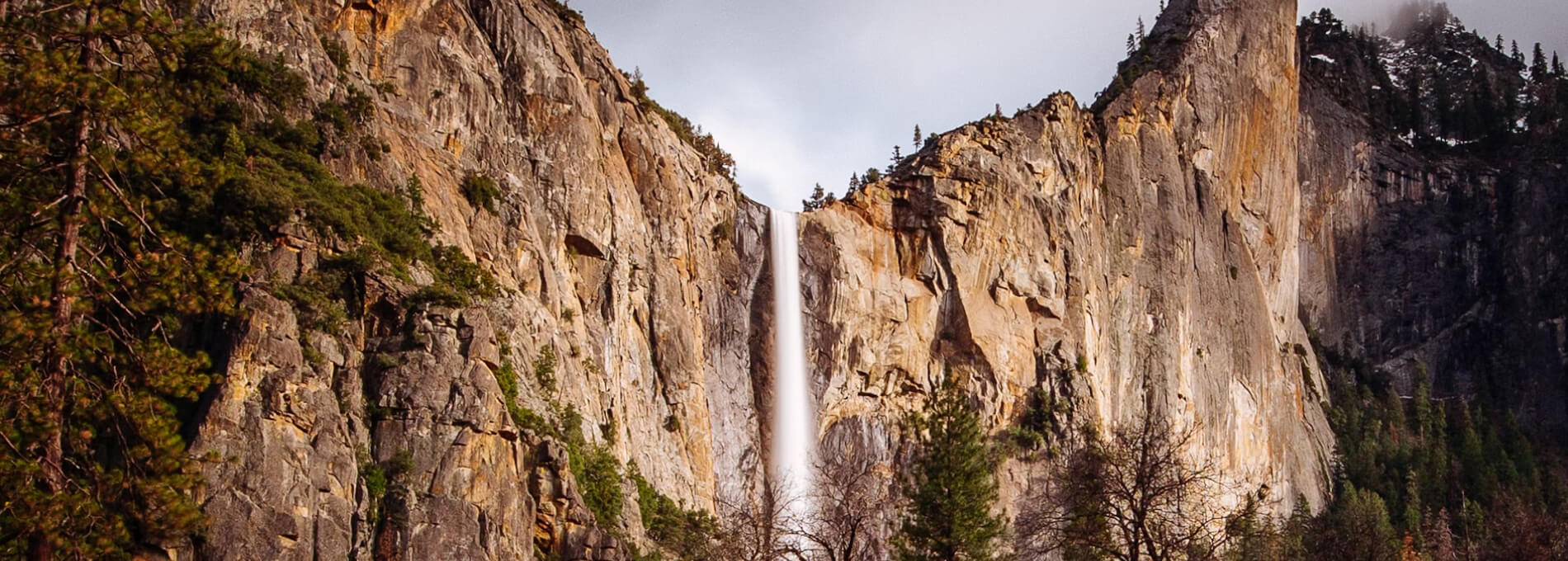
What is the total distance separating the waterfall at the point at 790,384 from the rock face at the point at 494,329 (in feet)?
3.08

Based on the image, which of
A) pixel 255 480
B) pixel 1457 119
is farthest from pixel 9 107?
pixel 1457 119

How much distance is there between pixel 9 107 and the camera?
1473 centimetres

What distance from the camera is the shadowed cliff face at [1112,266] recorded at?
187 feet

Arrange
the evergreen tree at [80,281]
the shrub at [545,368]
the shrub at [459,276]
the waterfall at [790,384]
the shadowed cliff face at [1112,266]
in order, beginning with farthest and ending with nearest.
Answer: the shadowed cliff face at [1112,266] → the waterfall at [790,384] → the shrub at [545,368] → the shrub at [459,276] → the evergreen tree at [80,281]

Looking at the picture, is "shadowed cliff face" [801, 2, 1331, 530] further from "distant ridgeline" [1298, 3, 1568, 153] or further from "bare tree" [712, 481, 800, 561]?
"distant ridgeline" [1298, 3, 1568, 153]

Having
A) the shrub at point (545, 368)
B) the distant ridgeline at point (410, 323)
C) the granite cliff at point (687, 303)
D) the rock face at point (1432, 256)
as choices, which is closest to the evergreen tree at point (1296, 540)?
the distant ridgeline at point (410, 323)

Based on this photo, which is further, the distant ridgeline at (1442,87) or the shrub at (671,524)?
the distant ridgeline at (1442,87)

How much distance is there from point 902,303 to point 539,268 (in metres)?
20.0

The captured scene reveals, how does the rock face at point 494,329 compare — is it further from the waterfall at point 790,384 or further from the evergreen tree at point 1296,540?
the evergreen tree at point 1296,540

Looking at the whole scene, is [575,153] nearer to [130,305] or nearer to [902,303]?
[902,303]

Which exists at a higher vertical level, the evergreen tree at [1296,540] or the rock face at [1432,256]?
the rock face at [1432,256]

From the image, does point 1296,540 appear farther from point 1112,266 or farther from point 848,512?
point 848,512

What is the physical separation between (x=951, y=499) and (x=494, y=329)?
12566 millimetres

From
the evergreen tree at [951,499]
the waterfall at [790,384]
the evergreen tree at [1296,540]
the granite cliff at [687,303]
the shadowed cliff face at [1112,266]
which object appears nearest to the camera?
the granite cliff at [687,303]
